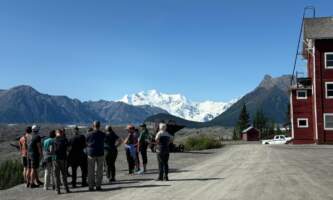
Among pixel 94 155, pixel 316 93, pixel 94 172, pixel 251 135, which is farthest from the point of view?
pixel 251 135

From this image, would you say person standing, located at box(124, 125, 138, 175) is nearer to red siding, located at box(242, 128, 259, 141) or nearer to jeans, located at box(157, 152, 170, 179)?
jeans, located at box(157, 152, 170, 179)

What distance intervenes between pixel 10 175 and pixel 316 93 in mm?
36613

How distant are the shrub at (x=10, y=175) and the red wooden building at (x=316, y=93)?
3546 cm

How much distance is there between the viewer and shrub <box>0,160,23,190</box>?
76.6ft

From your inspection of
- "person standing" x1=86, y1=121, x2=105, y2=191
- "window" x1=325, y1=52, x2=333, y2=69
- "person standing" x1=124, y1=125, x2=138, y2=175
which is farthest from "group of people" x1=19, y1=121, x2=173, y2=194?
"window" x1=325, y1=52, x2=333, y2=69

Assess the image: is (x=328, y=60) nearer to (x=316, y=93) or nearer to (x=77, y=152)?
(x=316, y=93)

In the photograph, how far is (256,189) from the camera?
16.0 metres

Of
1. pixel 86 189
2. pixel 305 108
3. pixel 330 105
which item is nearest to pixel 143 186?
pixel 86 189

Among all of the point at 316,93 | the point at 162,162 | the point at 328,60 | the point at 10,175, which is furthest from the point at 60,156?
the point at 328,60

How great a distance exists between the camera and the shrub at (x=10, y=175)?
23.3 m

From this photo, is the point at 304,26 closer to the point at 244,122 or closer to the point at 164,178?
the point at 164,178

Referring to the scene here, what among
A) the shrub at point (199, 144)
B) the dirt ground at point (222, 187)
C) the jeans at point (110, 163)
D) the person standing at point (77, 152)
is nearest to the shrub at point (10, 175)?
the dirt ground at point (222, 187)

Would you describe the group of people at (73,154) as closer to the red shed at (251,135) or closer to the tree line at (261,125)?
the red shed at (251,135)

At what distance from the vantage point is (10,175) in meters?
24.4
